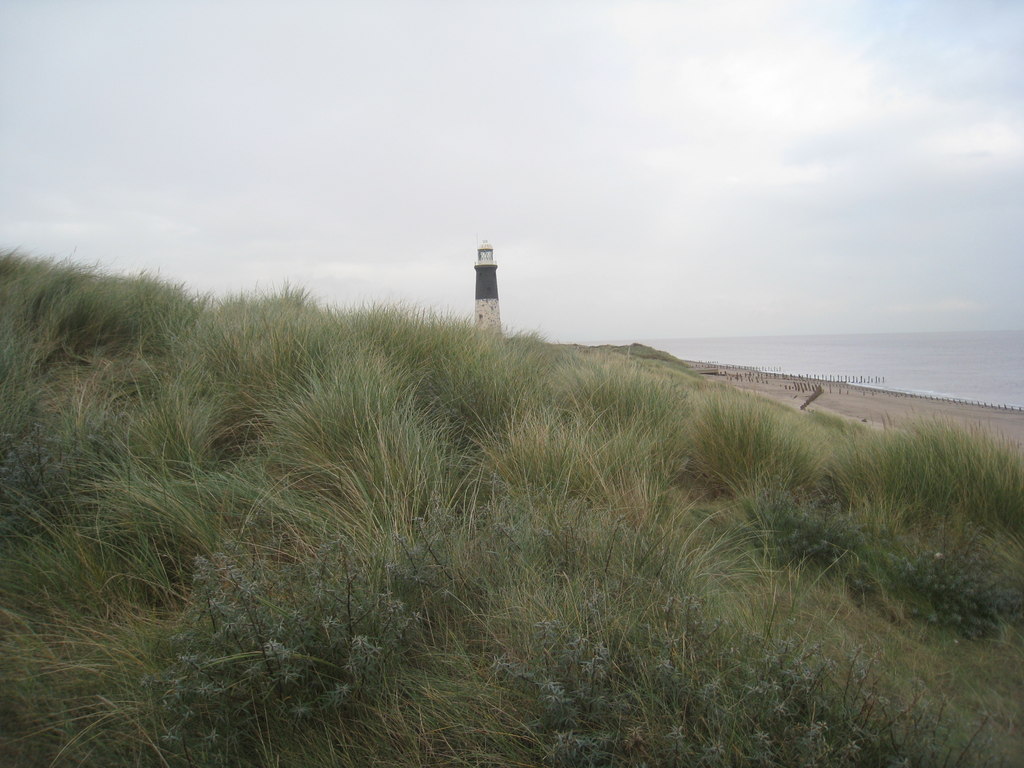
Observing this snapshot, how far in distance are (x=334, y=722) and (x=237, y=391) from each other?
3126mm

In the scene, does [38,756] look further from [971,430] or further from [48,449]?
[971,430]

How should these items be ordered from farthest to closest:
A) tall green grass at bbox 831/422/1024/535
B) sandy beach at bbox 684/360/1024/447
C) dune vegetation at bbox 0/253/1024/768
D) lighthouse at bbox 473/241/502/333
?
lighthouse at bbox 473/241/502/333 < sandy beach at bbox 684/360/1024/447 < tall green grass at bbox 831/422/1024/535 < dune vegetation at bbox 0/253/1024/768

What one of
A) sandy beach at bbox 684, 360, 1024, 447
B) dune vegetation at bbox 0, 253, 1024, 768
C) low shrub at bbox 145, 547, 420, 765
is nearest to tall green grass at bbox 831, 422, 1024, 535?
dune vegetation at bbox 0, 253, 1024, 768

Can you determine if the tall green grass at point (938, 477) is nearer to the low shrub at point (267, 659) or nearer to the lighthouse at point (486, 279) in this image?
the low shrub at point (267, 659)

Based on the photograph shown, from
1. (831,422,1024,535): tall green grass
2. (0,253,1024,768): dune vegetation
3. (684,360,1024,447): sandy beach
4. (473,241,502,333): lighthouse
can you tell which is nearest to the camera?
(0,253,1024,768): dune vegetation

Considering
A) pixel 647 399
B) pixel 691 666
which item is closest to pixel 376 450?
pixel 691 666

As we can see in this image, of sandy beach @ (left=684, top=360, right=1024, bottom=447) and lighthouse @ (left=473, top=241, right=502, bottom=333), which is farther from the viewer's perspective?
lighthouse @ (left=473, top=241, right=502, bottom=333)

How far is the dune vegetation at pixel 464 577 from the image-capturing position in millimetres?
1677

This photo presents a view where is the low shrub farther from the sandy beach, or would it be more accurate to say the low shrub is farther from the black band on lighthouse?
the black band on lighthouse

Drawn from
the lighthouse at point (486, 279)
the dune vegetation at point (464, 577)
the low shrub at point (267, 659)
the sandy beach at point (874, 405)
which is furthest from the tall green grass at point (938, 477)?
the lighthouse at point (486, 279)

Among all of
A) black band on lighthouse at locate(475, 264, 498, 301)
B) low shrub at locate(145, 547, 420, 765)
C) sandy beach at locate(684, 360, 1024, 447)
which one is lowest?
sandy beach at locate(684, 360, 1024, 447)

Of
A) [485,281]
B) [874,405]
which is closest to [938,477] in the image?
[485,281]

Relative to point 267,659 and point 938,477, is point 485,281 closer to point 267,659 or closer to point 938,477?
point 938,477

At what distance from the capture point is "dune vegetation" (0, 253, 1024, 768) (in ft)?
5.50
